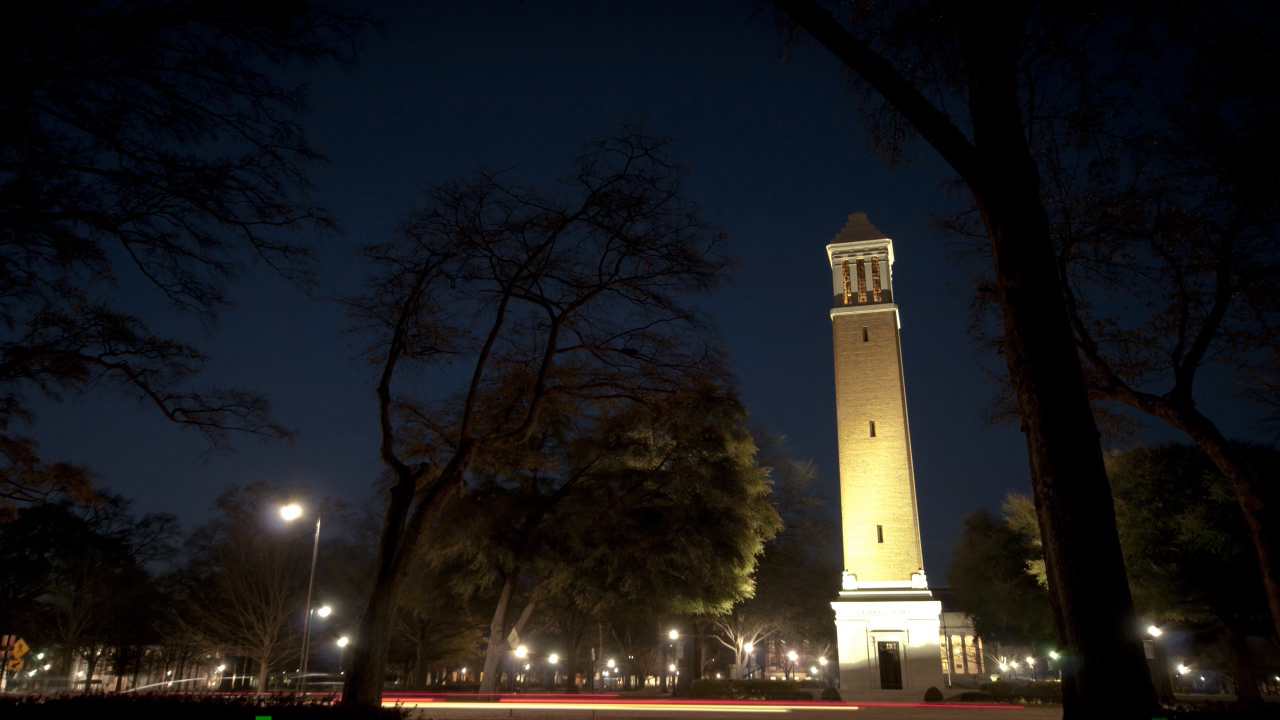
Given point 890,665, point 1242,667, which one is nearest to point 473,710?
point 890,665

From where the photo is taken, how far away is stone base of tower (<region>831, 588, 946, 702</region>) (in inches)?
1458

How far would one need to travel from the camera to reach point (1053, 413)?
6887mm

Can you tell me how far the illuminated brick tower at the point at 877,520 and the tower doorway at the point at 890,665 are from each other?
1.8 inches

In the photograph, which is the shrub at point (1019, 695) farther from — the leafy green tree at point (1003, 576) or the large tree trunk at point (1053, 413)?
the large tree trunk at point (1053, 413)

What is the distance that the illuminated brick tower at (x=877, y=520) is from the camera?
37375 mm

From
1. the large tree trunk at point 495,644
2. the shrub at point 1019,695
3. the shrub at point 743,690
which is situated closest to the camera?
the large tree trunk at point 495,644

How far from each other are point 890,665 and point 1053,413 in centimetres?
3480

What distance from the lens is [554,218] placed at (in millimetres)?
14828

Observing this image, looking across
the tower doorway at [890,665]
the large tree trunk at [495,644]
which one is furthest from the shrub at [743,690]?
the large tree trunk at [495,644]

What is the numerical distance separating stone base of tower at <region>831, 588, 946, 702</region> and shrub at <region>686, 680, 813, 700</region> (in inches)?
110

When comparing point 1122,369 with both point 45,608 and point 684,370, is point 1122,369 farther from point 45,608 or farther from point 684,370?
point 45,608

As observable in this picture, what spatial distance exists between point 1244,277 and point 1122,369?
2.93 m

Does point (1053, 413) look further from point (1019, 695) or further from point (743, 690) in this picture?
point (743, 690)

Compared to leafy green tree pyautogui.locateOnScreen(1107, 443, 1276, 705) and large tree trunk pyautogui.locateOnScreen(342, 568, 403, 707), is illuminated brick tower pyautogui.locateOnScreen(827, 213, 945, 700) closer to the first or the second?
leafy green tree pyautogui.locateOnScreen(1107, 443, 1276, 705)
